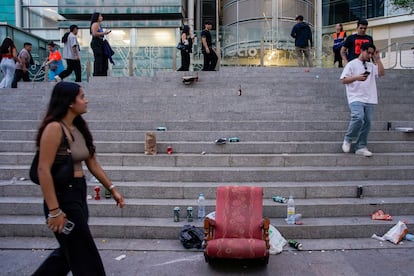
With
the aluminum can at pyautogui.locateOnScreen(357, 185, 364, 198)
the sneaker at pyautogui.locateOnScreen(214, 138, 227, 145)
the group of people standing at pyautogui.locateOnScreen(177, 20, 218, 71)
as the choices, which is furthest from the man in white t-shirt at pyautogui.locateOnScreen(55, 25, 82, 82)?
the aluminum can at pyautogui.locateOnScreen(357, 185, 364, 198)

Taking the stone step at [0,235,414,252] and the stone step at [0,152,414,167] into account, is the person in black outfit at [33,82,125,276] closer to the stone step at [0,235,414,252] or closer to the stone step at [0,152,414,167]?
the stone step at [0,235,414,252]

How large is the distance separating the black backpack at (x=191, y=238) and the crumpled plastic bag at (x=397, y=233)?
2.59 m

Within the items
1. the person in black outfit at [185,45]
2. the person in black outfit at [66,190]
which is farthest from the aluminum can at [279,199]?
the person in black outfit at [185,45]

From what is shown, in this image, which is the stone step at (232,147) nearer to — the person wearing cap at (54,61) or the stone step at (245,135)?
the stone step at (245,135)

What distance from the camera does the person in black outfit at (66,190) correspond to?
9.28 feet

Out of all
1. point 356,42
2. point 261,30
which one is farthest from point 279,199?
point 261,30

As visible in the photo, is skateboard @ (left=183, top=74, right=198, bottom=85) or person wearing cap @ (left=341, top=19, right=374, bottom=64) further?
skateboard @ (left=183, top=74, right=198, bottom=85)

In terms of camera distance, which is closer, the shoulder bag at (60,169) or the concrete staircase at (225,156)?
the shoulder bag at (60,169)

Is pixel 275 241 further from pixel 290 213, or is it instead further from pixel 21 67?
pixel 21 67

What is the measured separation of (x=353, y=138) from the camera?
7.25 metres

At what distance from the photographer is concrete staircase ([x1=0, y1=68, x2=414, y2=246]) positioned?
5777mm

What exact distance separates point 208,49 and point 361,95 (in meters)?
6.58

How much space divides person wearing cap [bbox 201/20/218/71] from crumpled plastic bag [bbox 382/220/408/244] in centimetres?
848

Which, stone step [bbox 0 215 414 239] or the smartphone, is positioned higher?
the smartphone
